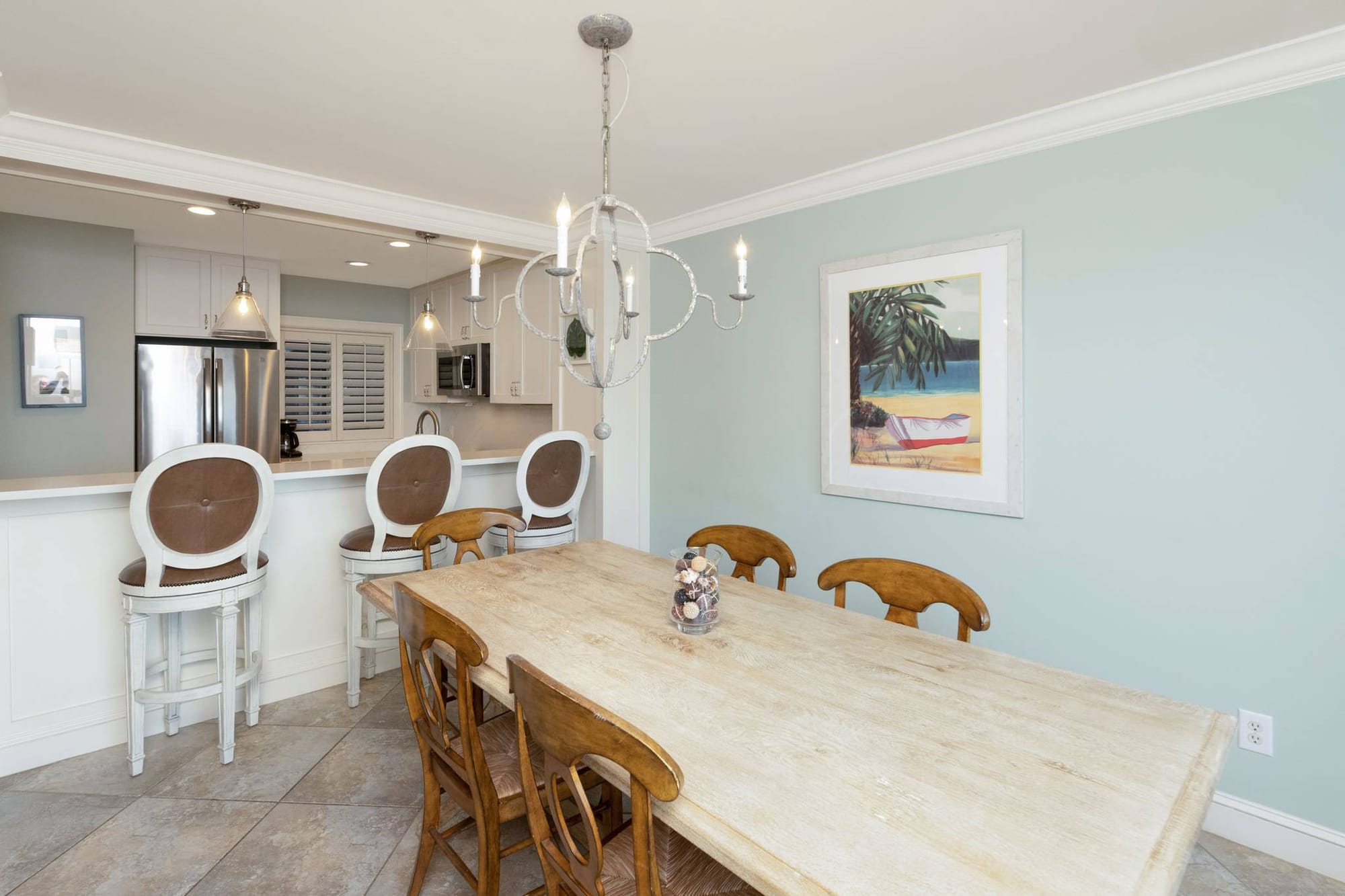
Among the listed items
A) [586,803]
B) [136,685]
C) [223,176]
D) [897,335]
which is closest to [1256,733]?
[897,335]

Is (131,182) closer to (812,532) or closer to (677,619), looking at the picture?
(677,619)

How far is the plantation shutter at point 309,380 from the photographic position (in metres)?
5.68

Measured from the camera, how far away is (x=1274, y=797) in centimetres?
206

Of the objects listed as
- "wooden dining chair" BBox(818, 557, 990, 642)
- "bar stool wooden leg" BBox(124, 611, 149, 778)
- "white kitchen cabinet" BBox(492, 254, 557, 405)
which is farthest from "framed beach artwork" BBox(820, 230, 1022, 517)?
"bar stool wooden leg" BBox(124, 611, 149, 778)

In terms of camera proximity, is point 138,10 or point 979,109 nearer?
point 138,10

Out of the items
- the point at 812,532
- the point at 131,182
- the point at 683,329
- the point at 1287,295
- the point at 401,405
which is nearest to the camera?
the point at 1287,295

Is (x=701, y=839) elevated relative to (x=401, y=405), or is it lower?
lower

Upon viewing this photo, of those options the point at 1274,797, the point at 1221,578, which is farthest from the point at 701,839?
the point at 1274,797

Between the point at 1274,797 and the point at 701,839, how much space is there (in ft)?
7.16

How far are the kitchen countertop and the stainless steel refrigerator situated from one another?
1270 millimetres

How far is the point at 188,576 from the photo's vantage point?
2484 millimetres

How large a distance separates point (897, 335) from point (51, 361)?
465cm

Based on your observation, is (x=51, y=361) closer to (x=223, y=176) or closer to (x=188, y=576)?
(x=223, y=176)

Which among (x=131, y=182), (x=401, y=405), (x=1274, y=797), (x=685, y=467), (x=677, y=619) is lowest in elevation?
(x=1274, y=797)
